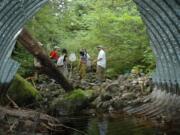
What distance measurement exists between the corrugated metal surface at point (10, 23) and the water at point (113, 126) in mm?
2038

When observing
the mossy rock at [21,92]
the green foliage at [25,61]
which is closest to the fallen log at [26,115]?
the mossy rock at [21,92]

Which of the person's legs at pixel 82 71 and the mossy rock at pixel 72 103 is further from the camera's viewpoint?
the person's legs at pixel 82 71

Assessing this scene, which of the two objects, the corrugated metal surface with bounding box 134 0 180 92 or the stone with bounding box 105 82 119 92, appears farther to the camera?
the stone with bounding box 105 82 119 92

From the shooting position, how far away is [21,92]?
563 inches

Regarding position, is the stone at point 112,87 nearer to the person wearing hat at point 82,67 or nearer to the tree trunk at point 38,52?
the tree trunk at point 38,52

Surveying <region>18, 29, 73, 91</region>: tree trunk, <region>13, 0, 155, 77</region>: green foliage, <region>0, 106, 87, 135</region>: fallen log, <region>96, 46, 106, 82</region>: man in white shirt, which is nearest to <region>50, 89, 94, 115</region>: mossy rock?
<region>18, 29, 73, 91</region>: tree trunk

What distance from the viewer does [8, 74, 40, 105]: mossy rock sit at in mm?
13994

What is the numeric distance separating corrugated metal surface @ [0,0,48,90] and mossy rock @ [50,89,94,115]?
9.89 feet

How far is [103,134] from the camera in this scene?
9383mm

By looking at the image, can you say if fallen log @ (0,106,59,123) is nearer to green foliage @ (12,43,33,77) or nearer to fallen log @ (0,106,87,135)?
fallen log @ (0,106,87,135)

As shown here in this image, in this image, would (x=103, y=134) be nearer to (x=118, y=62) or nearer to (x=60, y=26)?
(x=118, y=62)

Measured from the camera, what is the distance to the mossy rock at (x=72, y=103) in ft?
48.5

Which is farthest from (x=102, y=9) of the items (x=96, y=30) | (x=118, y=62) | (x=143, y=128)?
(x=143, y=128)

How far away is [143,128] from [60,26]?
16739 millimetres
